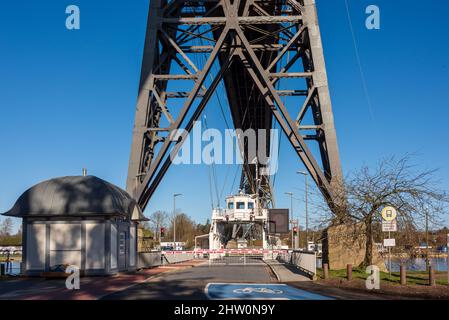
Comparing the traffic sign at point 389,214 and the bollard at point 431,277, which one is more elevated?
the traffic sign at point 389,214

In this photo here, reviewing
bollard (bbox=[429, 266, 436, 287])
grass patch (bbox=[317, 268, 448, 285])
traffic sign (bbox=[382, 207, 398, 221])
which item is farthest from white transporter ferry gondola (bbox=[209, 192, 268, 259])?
bollard (bbox=[429, 266, 436, 287])

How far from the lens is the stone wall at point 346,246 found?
2673cm

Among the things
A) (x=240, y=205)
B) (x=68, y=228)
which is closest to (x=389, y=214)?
(x=68, y=228)

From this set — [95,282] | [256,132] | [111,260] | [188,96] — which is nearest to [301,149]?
[188,96]

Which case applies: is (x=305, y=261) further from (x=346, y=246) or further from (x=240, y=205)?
(x=240, y=205)

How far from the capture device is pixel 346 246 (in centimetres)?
2733

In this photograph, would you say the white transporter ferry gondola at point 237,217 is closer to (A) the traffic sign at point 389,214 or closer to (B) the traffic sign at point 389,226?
(B) the traffic sign at point 389,226

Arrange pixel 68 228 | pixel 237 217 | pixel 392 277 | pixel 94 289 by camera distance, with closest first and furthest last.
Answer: pixel 94 289 → pixel 392 277 → pixel 68 228 → pixel 237 217

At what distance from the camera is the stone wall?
26734mm

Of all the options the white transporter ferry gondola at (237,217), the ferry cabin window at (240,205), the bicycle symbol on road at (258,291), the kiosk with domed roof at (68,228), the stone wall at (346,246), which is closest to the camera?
the bicycle symbol on road at (258,291)

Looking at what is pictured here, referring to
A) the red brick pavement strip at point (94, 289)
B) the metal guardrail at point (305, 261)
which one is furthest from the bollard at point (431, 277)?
the red brick pavement strip at point (94, 289)

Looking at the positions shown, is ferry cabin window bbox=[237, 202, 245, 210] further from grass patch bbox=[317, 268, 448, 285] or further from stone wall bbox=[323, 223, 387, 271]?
grass patch bbox=[317, 268, 448, 285]

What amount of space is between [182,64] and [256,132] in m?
36.2
